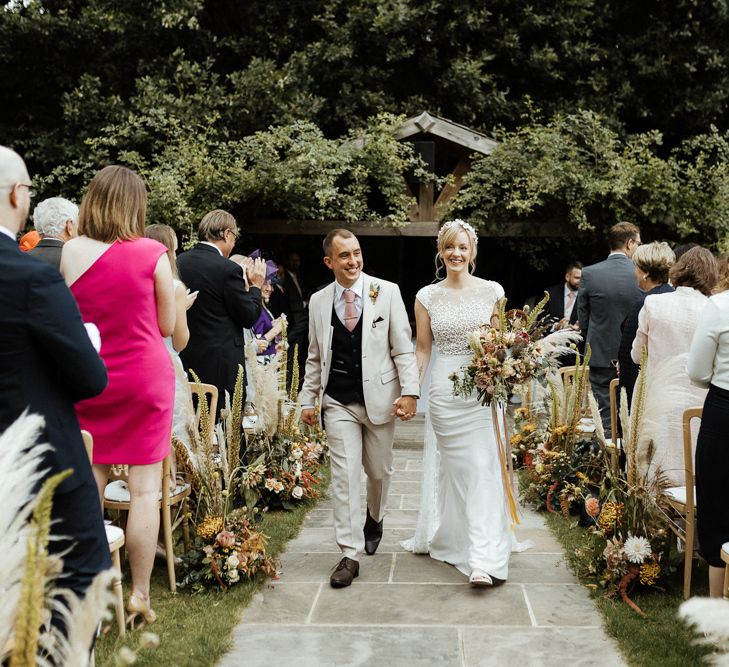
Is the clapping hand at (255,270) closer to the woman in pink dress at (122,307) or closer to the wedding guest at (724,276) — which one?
the woman in pink dress at (122,307)

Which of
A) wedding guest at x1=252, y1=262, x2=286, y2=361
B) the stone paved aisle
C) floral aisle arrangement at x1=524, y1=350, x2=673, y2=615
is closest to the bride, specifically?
the stone paved aisle

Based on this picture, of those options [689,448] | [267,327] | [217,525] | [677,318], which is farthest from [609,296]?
[217,525]

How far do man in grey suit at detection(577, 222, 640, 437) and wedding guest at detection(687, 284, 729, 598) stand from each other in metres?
4.18

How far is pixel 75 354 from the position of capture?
8.05 feet

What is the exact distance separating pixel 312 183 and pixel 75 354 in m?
9.24

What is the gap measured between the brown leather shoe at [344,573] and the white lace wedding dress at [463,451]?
2.19 feet

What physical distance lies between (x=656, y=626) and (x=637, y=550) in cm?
46

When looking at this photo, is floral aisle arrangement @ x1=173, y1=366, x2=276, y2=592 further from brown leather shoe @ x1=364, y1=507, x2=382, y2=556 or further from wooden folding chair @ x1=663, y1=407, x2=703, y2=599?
wooden folding chair @ x1=663, y1=407, x2=703, y2=599

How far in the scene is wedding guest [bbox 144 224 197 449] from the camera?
4.36m

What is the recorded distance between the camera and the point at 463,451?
5.21 meters

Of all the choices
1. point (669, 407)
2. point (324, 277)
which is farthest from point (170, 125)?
point (669, 407)

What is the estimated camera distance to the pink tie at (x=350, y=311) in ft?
16.9

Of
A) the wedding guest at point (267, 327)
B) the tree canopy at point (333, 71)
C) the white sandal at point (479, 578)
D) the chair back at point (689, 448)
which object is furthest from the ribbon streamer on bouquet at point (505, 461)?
the tree canopy at point (333, 71)

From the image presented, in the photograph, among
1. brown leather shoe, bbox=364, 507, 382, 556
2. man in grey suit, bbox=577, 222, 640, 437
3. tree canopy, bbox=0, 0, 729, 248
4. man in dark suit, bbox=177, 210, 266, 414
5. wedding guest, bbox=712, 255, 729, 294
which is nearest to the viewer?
wedding guest, bbox=712, 255, 729, 294
